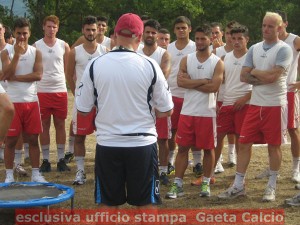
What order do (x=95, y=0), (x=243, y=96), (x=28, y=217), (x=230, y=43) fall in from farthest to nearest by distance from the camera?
1. (x=95, y=0)
2. (x=230, y=43)
3. (x=243, y=96)
4. (x=28, y=217)

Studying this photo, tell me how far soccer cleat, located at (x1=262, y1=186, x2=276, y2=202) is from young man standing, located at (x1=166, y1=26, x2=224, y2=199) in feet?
2.40

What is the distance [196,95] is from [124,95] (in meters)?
2.73

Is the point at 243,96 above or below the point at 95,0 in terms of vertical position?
below

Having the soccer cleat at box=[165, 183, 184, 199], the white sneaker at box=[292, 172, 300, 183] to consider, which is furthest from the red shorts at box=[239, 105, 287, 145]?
the white sneaker at box=[292, 172, 300, 183]

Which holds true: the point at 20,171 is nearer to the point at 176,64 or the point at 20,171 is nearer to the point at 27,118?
the point at 27,118

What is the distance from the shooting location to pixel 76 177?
820 cm

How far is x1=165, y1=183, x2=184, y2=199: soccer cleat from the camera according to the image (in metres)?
7.36

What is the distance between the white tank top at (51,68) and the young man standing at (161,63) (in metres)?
1.56

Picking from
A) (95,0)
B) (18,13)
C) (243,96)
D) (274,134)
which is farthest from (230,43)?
(18,13)

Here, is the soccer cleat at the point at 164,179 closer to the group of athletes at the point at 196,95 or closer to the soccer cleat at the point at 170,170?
the group of athletes at the point at 196,95

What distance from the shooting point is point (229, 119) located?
820 centimetres

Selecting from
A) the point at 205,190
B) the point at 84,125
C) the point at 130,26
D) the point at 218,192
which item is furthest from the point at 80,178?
the point at 130,26

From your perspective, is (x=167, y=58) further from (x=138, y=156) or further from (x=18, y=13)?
(x=18, y=13)

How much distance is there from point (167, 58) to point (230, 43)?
1.35 m
